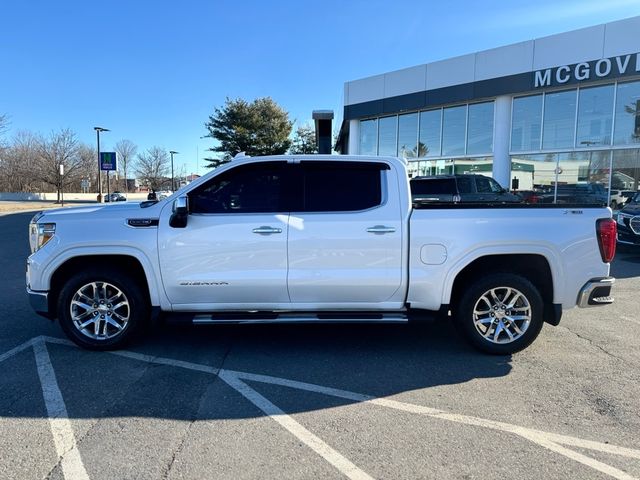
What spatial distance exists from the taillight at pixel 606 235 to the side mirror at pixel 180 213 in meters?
3.95

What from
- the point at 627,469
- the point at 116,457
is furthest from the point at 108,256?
the point at 627,469

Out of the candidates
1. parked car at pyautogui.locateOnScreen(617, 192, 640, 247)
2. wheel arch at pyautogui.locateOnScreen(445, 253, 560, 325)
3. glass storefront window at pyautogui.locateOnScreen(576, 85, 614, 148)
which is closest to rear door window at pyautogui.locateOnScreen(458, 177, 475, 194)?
parked car at pyautogui.locateOnScreen(617, 192, 640, 247)

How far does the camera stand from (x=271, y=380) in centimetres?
423

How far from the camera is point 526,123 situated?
1812 cm

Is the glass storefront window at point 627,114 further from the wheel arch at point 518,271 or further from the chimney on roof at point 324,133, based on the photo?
the wheel arch at point 518,271

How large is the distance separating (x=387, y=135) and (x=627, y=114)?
31.7 ft

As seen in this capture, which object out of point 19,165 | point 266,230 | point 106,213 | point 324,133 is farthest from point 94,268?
point 19,165

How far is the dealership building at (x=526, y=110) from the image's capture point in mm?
15773

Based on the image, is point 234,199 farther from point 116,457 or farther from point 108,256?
point 116,457

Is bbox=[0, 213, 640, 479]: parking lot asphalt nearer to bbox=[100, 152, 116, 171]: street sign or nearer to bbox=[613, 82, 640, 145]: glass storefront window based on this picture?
bbox=[613, 82, 640, 145]: glass storefront window

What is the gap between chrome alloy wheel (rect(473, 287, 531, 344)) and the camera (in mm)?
4766

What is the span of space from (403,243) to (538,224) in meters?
1.30

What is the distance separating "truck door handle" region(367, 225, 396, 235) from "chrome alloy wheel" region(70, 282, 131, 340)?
8.29ft

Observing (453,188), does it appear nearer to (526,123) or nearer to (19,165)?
(526,123)
